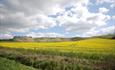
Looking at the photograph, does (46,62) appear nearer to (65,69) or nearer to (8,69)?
(65,69)

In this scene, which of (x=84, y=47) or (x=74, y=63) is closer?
(x=74, y=63)

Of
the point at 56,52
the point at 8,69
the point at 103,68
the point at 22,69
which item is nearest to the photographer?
the point at 8,69

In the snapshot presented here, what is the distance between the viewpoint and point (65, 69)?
24234 millimetres

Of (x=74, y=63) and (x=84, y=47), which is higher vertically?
(x=84, y=47)

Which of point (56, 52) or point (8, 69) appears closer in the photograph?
point (8, 69)

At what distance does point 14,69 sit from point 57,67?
7120 mm

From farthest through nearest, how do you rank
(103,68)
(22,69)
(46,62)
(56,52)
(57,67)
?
(56,52) → (46,62) → (57,67) → (103,68) → (22,69)

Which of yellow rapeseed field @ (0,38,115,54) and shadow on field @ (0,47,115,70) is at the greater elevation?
yellow rapeseed field @ (0,38,115,54)

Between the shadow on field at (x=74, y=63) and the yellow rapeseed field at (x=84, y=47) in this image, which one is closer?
the shadow on field at (x=74, y=63)

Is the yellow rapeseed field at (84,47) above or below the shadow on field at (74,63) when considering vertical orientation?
above

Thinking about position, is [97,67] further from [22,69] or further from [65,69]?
[22,69]

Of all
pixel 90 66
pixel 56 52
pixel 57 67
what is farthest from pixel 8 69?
pixel 56 52

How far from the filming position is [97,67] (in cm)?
2328

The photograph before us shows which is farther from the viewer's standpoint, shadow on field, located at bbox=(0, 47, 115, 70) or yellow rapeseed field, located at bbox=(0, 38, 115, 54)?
yellow rapeseed field, located at bbox=(0, 38, 115, 54)
